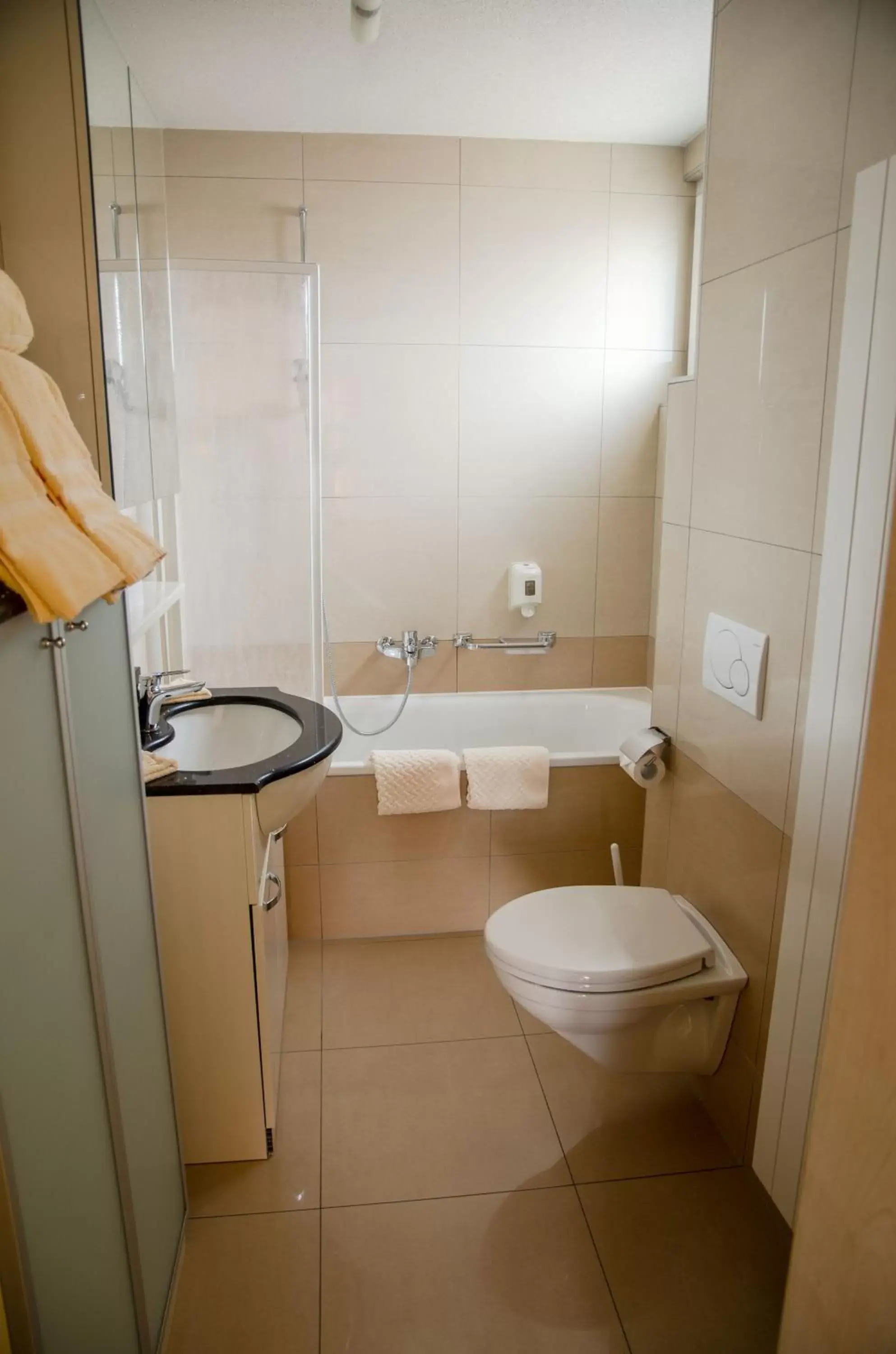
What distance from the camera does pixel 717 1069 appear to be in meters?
1.97

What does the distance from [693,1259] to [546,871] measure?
1253 mm

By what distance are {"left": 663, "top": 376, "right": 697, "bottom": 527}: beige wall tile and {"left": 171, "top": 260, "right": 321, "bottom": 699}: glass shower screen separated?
102 centimetres

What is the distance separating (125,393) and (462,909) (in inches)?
72.5

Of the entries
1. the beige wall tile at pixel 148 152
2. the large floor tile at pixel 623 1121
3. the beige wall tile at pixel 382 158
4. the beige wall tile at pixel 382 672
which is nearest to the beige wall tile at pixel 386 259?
the beige wall tile at pixel 382 158

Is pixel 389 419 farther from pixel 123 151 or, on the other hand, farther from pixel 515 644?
pixel 123 151

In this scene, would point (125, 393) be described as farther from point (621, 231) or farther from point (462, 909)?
point (621, 231)

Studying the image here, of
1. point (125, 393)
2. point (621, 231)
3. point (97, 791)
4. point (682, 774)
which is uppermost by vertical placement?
point (621, 231)

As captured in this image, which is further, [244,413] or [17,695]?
[244,413]

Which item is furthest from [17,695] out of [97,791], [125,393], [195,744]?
[195,744]

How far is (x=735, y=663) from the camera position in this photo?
177 cm

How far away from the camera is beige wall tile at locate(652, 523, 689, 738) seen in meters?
2.02

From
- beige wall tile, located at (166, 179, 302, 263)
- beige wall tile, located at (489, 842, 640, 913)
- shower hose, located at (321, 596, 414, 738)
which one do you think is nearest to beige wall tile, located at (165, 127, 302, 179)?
beige wall tile, located at (166, 179, 302, 263)

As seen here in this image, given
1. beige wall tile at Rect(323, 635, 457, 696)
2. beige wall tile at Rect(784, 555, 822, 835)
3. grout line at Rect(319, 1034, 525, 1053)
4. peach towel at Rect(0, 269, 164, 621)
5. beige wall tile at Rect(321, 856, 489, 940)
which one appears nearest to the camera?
peach towel at Rect(0, 269, 164, 621)

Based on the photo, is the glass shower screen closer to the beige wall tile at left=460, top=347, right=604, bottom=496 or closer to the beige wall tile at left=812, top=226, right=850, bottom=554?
the beige wall tile at left=460, top=347, right=604, bottom=496
